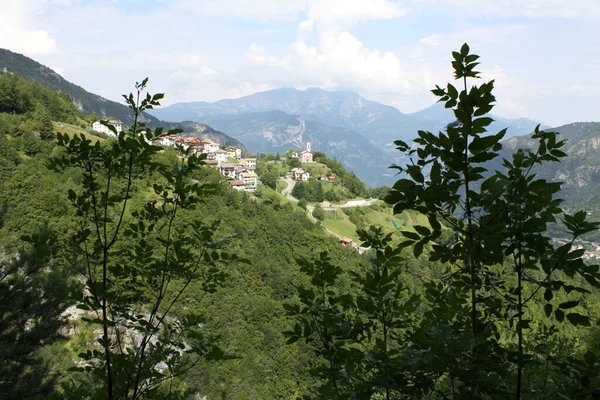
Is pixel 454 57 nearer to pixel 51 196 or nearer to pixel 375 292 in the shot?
pixel 375 292

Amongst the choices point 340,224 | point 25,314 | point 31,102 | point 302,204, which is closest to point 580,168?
point 340,224

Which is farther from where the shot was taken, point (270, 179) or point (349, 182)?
point (349, 182)

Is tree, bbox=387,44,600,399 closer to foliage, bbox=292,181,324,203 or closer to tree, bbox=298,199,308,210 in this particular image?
tree, bbox=298,199,308,210

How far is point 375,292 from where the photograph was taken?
215 centimetres

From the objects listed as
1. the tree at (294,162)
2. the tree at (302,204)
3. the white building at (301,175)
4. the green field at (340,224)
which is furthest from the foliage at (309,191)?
the tree at (294,162)

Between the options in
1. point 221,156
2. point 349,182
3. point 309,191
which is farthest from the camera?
point 349,182

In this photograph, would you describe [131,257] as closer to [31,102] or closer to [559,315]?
[559,315]

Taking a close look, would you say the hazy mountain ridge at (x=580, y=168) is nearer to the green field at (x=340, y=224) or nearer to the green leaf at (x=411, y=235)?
the green field at (x=340, y=224)

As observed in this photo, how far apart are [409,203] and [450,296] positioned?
0.95m

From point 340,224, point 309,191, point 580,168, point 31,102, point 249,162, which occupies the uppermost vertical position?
point 31,102

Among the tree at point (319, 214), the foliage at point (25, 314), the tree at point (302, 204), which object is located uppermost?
the foliage at point (25, 314)

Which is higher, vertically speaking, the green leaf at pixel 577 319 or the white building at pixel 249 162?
the green leaf at pixel 577 319

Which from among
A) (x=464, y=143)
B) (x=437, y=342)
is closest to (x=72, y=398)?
(x=437, y=342)

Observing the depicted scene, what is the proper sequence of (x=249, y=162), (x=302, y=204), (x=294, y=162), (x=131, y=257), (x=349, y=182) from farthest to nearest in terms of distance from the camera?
(x=294, y=162)
(x=249, y=162)
(x=349, y=182)
(x=302, y=204)
(x=131, y=257)
